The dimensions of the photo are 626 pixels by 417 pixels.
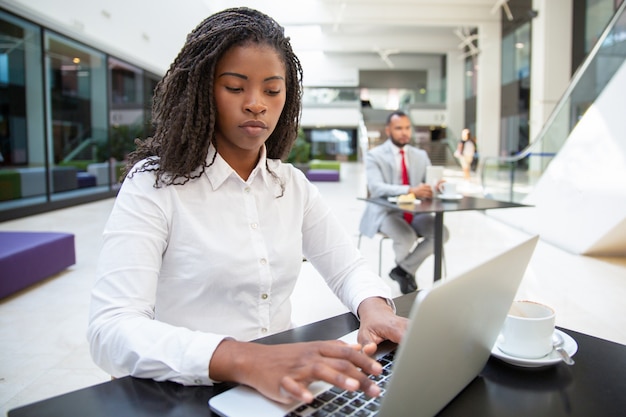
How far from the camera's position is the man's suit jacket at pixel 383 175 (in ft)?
12.3

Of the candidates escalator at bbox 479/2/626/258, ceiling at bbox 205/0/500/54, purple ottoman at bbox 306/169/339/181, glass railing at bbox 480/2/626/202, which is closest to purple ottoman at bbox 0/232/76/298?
escalator at bbox 479/2/626/258

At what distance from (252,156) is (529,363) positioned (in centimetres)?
72

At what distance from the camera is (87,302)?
341cm

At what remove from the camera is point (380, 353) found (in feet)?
2.79

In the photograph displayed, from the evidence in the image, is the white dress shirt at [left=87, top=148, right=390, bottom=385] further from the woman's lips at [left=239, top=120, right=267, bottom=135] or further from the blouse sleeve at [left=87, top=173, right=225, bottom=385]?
the woman's lips at [left=239, top=120, right=267, bottom=135]

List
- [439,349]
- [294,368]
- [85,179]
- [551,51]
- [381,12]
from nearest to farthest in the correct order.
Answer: [439,349] → [294,368] → [85,179] → [551,51] → [381,12]

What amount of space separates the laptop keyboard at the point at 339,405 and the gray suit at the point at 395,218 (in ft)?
9.88

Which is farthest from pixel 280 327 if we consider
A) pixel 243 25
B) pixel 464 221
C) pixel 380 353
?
pixel 464 221

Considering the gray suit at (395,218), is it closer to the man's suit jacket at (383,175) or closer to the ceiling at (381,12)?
the man's suit jacket at (383,175)

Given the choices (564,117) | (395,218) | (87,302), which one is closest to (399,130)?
(395,218)

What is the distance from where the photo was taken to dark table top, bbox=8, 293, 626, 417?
2.21 feet

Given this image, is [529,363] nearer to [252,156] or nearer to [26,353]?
[252,156]

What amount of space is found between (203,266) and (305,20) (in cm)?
1737

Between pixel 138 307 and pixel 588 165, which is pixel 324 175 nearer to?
pixel 588 165
